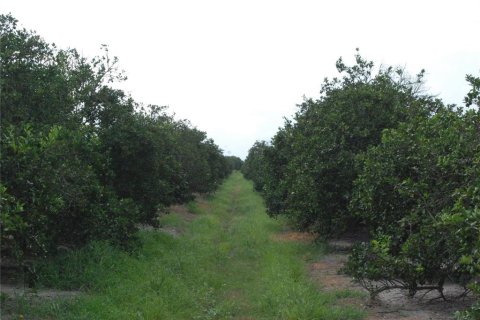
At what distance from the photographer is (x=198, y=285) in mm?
11273

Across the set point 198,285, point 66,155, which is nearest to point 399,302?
point 198,285

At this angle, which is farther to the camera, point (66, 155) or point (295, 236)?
point (295, 236)

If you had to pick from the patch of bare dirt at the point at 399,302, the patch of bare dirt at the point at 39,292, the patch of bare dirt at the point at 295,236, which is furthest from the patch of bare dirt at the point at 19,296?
the patch of bare dirt at the point at 295,236

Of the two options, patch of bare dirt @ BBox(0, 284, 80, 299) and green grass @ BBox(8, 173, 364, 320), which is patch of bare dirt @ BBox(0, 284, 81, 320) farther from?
green grass @ BBox(8, 173, 364, 320)

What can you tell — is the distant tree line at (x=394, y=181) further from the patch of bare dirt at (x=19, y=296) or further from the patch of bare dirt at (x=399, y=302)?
the patch of bare dirt at (x=19, y=296)

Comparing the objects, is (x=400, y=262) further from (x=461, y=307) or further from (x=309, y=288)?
(x=309, y=288)

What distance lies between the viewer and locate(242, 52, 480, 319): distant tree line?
25.2 ft

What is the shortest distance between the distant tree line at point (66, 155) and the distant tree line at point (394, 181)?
512 cm

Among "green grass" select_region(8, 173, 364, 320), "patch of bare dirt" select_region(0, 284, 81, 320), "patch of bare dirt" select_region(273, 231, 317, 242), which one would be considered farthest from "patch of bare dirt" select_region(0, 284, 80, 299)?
"patch of bare dirt" select_region(273, 231, 317, 242)

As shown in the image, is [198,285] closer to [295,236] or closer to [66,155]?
[66,155]

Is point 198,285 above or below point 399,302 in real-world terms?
below

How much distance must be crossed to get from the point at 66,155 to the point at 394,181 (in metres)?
6.17

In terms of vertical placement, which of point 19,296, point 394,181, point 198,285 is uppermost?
point 394,181

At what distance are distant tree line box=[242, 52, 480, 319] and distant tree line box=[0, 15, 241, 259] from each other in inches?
202
